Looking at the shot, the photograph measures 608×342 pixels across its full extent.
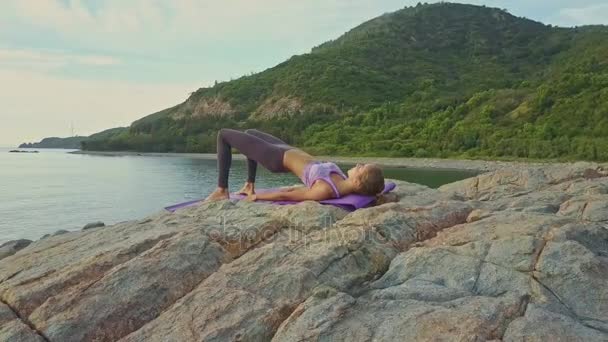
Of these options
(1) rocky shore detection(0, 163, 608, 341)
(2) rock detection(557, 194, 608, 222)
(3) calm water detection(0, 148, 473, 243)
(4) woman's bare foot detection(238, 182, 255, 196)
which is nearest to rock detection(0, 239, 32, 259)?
(1) rocky shore detection(0, 163, 608, 341)

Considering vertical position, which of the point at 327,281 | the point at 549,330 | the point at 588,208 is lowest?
the point at 549,330

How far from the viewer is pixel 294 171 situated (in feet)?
35.4

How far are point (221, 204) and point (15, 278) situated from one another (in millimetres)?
3380

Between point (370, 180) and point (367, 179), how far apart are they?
0.06 meters

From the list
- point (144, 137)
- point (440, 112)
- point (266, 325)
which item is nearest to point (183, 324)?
point (266, 325)

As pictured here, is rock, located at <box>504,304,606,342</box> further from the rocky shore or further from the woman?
the woman

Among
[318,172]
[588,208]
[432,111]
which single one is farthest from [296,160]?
[432,111]

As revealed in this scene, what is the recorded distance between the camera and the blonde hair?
32.3 feet

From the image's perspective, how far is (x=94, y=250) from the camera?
8.23 meters

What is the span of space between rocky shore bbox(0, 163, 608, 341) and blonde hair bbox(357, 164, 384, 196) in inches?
50.2

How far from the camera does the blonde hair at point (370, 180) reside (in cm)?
983

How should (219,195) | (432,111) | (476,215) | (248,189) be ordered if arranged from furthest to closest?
(432,111)
(248,189)
(219,195)
(476,215)

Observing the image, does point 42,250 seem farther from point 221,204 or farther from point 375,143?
point 375,143

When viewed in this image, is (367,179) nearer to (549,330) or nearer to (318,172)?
(318,172)
